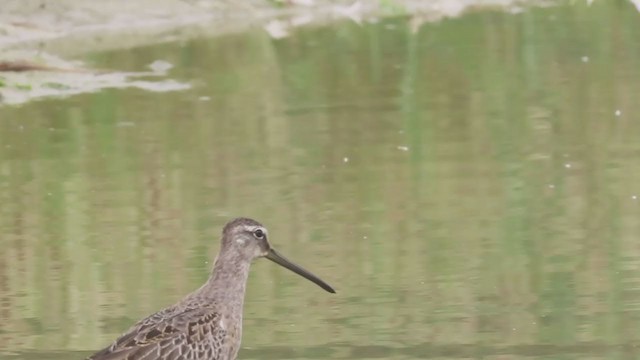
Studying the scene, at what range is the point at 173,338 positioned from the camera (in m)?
8.04

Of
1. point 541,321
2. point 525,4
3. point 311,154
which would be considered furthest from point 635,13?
point 541,321

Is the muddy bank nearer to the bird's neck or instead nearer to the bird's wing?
the bird's neck

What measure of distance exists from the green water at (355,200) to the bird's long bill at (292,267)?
20 centimetres

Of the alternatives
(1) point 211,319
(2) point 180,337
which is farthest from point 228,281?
(2) point 180,337

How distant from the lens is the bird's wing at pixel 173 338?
7.87m

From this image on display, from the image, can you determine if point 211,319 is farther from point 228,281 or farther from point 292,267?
point 292,267

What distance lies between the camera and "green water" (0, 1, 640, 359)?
9.31 metres

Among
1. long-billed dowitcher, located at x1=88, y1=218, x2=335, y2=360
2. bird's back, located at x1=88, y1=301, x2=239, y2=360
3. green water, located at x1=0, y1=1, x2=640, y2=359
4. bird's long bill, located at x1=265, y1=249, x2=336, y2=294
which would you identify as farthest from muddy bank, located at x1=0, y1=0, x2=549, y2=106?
bird's back, located at x1=88, y1=301, x2=239, y2=360

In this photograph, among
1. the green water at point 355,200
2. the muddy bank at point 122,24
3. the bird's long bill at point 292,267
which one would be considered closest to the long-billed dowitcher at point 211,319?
the bird's long bill at point 292,267

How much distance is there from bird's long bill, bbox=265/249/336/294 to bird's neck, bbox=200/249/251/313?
8.3 inches

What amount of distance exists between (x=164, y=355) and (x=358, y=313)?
1.69m

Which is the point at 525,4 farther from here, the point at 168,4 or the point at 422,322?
the point at 422,322

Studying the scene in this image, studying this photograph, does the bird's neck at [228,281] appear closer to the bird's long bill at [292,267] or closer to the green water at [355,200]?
the bird's long bill at [292,267]

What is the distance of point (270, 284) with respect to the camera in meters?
10.3
